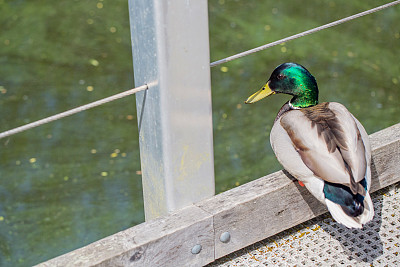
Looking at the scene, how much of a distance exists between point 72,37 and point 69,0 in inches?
23.7

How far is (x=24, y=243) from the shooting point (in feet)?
11.3

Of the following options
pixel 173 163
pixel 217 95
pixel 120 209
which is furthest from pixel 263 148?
pixel 173 163

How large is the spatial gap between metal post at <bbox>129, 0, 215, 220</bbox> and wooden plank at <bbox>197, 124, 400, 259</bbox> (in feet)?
0.30

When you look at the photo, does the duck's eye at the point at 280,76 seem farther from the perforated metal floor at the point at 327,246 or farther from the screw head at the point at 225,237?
the screw head at the point at 225,237

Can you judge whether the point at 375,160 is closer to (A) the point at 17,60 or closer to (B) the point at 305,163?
(B) the point at 305,163

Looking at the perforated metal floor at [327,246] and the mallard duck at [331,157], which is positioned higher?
the mallard duck at [331,157]

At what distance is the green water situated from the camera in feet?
11.9

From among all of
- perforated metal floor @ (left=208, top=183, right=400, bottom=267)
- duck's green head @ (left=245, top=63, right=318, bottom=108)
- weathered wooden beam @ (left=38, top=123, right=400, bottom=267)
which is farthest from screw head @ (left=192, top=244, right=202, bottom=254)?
duck's green head @ (left=245, top=63, right=318, bottom=108)

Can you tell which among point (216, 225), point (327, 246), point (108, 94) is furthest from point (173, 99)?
point (108, 94)

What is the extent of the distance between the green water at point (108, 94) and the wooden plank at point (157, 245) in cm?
169

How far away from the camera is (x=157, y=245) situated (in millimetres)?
1798

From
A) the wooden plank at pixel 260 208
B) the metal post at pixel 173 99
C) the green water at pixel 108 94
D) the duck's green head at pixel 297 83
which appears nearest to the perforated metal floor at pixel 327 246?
the wooden plank at pixel 260 208

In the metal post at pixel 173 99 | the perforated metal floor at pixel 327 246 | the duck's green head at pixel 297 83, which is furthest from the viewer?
the duck's green head at pixel 297 83

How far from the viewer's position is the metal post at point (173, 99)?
1715 mm
